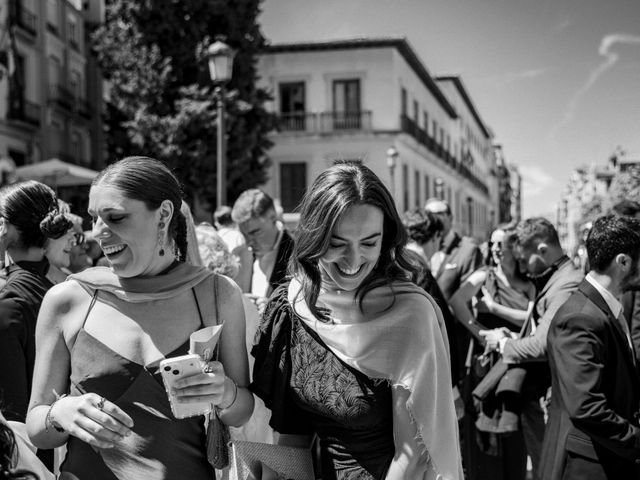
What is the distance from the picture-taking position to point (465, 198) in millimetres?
52969

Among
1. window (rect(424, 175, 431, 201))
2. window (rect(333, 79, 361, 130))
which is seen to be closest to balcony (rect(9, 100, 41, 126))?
window (rect(333, 79, 361, 130))

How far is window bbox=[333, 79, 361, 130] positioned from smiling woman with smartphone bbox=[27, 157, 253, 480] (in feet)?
90.5

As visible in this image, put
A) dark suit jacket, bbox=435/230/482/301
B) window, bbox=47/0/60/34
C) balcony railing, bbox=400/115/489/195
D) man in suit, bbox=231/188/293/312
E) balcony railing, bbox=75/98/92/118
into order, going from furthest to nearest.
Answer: balcony railing, bbox=400/115/489/195 → balcony railing, bbox=75/98/92/118 → window, bbox=47/0/60/34 → dark suit jacket, bbox=435/230/482/301 → man in suit, bbox=231/188/293/312

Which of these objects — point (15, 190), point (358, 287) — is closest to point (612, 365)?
point (358, 287)

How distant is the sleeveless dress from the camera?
2031 mm

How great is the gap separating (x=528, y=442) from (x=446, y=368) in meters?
2.75

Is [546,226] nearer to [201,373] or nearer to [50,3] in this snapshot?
[201,373]

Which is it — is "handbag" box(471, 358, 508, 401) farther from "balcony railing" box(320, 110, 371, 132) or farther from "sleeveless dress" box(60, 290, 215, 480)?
"balcony railing" box(320, 110, 371, 132)

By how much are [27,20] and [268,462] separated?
25.0 m

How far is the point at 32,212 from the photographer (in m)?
3.15

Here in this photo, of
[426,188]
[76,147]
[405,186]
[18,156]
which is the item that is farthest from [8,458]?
[426,188]

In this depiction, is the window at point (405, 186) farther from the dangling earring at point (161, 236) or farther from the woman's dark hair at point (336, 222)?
the dangling earring at point (161, 236)

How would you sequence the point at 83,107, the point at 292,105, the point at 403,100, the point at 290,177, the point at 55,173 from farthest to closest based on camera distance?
the point at 403,100 < the point at 292,105 < the point at 290,177 < the point at 83,107 < the point at 55,173

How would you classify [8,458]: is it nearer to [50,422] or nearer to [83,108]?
[50,422]
